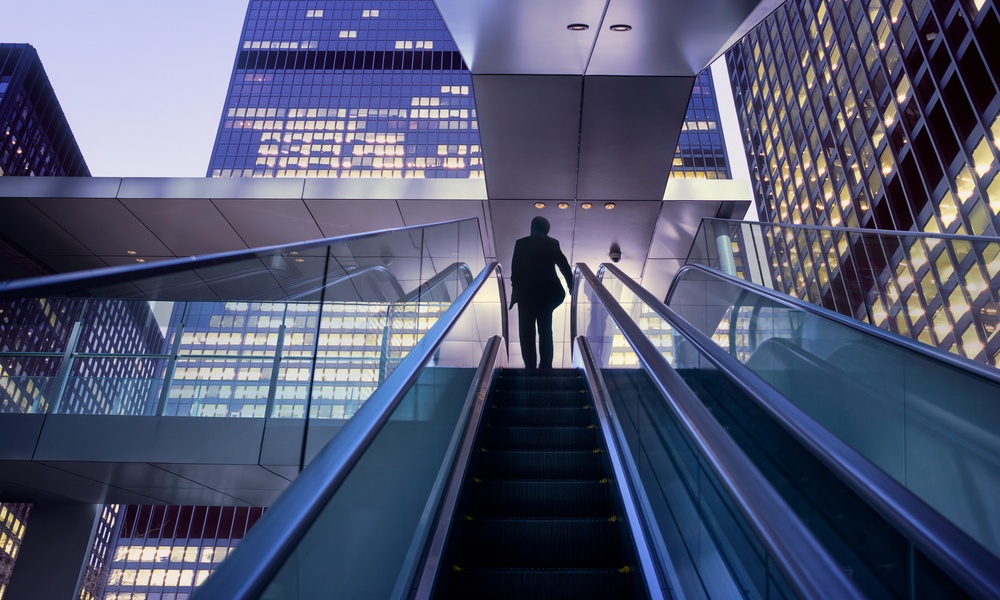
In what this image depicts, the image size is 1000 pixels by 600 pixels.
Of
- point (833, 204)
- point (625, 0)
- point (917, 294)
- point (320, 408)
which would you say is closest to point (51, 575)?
point (320, 408)

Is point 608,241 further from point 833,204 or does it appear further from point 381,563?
point 833,204

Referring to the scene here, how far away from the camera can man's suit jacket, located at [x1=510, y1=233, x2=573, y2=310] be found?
233 inches

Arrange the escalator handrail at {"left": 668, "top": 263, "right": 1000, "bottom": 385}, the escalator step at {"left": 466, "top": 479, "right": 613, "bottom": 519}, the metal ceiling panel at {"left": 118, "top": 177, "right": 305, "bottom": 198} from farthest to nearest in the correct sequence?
the metal ceiling panel at {"left": 118, "top": 177, "right": 305, "bottom": 198}, the escalator step at {"left": 466, "top": 479, "right": 613, "bottom": 519}, the escalator handrail at {"left": 668, "top": 263, "right": 1000, "bottom": 385}

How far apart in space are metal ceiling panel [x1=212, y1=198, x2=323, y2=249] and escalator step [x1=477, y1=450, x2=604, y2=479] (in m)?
4.98

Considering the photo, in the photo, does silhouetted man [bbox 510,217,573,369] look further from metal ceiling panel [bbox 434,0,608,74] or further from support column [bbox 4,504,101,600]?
support column [bbox 4,504,101,600]

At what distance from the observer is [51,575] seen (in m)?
6.80

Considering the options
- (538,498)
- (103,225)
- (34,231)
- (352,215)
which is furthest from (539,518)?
(34,231)

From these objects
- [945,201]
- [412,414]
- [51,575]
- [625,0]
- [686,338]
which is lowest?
[51,575]

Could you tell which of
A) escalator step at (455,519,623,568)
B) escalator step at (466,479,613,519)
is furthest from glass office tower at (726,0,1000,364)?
escalator step at (455,519,623,568)

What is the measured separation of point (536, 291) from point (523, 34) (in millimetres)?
2304

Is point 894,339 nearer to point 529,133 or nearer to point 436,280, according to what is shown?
point 436,280

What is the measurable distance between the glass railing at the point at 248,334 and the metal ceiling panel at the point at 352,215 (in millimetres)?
2272

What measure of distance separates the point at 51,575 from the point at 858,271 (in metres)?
8.65

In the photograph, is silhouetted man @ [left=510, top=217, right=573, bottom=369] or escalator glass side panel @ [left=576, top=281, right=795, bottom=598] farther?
silhouetted man @ [left=510, top=217, right=573, bottom=369]
